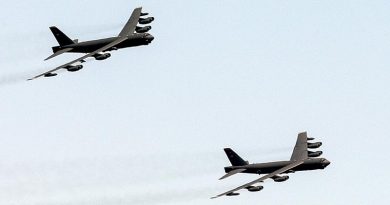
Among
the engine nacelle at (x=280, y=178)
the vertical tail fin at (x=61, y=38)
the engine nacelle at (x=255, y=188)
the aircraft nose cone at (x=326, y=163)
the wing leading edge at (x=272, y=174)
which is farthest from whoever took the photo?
the aircraft nose cone at (x=326, y=163)

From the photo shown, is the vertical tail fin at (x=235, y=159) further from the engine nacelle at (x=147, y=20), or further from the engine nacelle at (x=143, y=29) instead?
the engine nacelle at (x=147, y=20)

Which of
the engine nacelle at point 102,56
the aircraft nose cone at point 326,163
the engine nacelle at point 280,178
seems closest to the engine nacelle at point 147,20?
the engine nacelle at point 102,56

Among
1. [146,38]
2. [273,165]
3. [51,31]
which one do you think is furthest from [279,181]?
[51,31]

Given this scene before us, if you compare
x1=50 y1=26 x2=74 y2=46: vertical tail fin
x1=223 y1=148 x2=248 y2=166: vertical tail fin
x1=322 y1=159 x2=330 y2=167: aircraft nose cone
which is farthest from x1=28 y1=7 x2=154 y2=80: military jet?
x1=322 y1=159 x2=330 y2=167: aircraft nose cone

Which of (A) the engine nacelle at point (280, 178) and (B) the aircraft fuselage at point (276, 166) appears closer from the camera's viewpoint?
(A) the engine nacelle at point (280, 178)

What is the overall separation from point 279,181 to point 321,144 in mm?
13291

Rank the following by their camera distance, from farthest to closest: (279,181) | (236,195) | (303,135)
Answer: (303,135)
(279,181)
(236,195)

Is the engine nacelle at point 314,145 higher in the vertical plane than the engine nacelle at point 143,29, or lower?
lower

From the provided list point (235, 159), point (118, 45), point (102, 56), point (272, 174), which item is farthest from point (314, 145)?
point (102, 56)

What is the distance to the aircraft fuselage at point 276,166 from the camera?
179625mm

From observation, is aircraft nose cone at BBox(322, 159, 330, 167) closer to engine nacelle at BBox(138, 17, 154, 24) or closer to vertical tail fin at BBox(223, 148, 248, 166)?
vertical tail fin at BBox(223, 148, 248, 166)

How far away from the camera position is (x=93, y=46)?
575ft

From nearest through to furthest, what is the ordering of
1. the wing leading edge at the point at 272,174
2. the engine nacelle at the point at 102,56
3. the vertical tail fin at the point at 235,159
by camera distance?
the wing leading edge at the point at 272,174 → the engine nacelle at the point at 102,56 → the vertical tail fin at the point at 235,159

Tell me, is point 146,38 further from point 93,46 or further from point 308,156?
point 308,156
